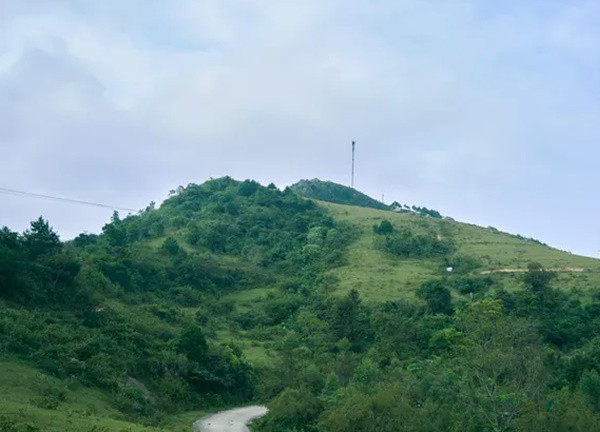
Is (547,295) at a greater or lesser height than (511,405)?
greater

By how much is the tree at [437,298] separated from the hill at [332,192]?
2736 inches

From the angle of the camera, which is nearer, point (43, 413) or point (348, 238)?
point (43, 413)

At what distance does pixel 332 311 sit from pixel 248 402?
15.1 metres

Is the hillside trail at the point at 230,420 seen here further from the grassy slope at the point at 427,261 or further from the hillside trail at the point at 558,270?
the hillside trail at the point at 558,270

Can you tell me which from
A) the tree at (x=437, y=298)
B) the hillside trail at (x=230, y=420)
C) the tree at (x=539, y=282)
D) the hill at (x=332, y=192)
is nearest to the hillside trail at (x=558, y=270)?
the tree at (x=539, y=282)

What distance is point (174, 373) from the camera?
131 ft

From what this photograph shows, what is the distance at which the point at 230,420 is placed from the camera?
36094 mm

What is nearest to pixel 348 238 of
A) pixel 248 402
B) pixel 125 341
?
pixel 248 402

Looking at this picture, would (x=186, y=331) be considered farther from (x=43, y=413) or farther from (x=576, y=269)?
(x=576, y=269)

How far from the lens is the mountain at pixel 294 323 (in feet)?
92.1

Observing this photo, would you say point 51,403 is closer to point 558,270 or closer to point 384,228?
point 558,270

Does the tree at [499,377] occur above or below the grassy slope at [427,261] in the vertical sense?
below

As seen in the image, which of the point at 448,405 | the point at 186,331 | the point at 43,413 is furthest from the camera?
the point at 186,331

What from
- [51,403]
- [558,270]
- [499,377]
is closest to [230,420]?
[51,403]
